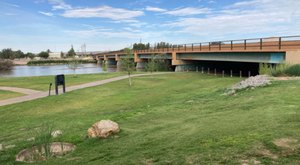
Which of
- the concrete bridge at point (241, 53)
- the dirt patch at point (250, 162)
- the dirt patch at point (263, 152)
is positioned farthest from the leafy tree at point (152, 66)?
the dirt patch at point (250, 162)

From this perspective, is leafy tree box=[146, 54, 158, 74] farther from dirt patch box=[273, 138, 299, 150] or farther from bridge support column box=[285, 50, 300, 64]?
dirt patch box=[273, 138, 299, 150]

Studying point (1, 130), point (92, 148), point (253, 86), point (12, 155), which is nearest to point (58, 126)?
point (1, 130)

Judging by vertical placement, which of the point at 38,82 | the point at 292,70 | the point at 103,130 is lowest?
the point at 38,82

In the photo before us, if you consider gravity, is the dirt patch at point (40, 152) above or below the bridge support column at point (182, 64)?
below

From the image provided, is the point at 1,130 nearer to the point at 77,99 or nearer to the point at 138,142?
the point at 138,142

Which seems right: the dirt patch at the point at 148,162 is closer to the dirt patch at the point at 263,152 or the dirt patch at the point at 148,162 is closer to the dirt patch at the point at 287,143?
the dirt patch at the point at 263,152

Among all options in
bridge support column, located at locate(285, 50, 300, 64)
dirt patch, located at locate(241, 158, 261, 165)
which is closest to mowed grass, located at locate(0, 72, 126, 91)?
bridge support column, located at locate(285, 50, 300, 64)

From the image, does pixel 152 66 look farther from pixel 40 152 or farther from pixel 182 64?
pixel 40 152

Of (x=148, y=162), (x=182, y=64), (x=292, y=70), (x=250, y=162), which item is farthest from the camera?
(x=182, y=64)

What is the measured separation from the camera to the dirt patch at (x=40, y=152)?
6.95 m

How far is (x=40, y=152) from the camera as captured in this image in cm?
705

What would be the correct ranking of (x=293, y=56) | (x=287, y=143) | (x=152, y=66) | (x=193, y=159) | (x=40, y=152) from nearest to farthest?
(x=193, y=159) → (x=287, y=143) → (x=40, y=152) → (x=293, y=56) → (x=152, y=66)

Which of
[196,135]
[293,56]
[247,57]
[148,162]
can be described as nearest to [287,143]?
[196,135]

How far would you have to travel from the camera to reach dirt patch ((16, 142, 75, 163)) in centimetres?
695
